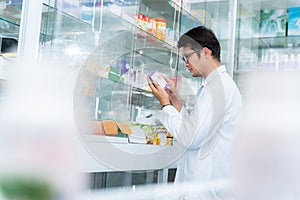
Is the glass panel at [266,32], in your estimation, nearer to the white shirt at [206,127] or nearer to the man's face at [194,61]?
the man's face at [194,61]

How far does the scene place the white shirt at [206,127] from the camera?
1.38 metres

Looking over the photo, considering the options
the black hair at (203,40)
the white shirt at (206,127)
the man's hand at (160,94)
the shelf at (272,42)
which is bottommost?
the white shirt at (206,127)

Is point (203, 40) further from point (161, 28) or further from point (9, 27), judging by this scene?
point (9, 27)

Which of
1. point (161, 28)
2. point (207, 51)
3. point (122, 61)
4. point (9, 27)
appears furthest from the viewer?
point (161, 28)

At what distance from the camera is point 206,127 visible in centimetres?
138

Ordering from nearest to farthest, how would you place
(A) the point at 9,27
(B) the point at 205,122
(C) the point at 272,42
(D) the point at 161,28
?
(A) the point at 9,27 < (B) the point at 205,122 < (D) the point at 161,28 < (C) the point at 272,42

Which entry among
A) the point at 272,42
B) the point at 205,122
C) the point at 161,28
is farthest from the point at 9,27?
the point at 272,42

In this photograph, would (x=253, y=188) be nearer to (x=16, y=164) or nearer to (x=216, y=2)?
(x=16, y=164)

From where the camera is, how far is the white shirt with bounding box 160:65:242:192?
4.52 feet

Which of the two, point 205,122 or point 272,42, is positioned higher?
point 272,42

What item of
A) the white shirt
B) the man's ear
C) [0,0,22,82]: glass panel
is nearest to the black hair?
the man's ear

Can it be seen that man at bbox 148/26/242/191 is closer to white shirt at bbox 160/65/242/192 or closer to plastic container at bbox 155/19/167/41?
white shirt at bbox 160/65/242/192

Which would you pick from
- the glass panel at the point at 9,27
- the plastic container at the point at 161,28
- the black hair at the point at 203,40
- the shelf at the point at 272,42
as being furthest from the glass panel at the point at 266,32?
the glass panel at the point at 9,27

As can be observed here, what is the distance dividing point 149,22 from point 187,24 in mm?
344
